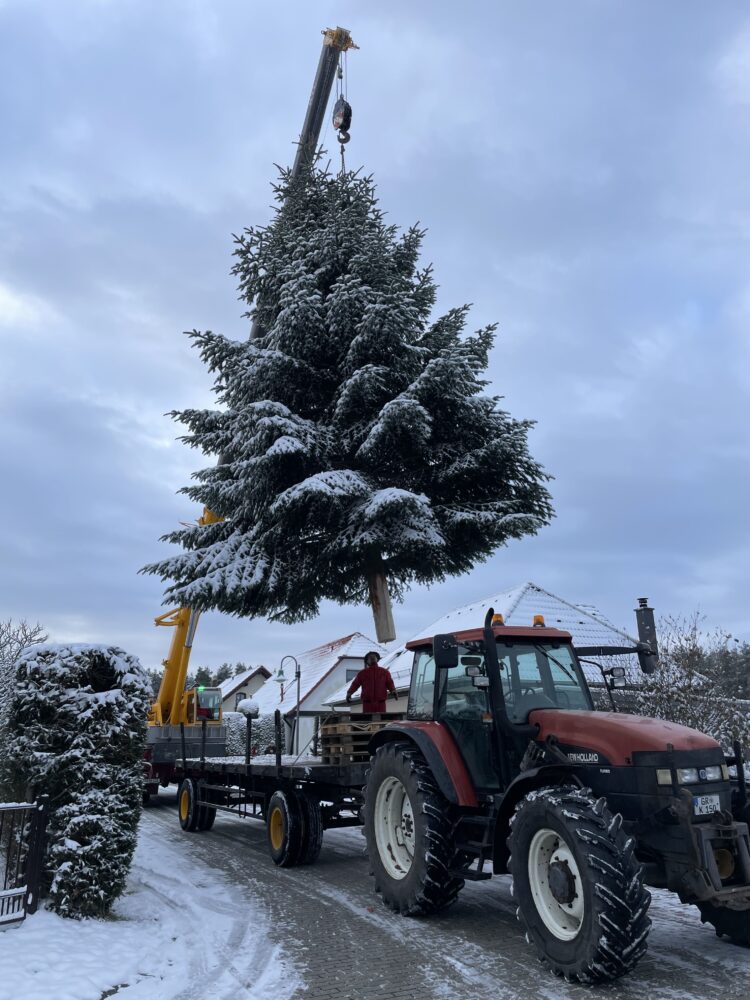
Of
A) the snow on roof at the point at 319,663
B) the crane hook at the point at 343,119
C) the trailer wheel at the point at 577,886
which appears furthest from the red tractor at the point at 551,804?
the snow on roof at the point at 319,663

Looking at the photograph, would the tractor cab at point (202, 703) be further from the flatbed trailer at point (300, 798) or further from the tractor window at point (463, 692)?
the tractor window at point (463, 692)

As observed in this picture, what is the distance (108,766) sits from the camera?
702cm

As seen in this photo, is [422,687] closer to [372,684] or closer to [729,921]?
[372,684]

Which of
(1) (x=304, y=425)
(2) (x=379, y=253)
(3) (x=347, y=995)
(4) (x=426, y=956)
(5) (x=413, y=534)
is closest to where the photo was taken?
(3) (x=347, y=995)

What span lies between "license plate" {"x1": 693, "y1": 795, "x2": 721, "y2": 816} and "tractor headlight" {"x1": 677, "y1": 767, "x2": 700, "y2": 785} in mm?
107

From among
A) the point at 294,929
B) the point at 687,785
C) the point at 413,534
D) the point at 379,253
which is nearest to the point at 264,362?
the point at 379,253

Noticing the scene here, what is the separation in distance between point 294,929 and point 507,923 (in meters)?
1.87

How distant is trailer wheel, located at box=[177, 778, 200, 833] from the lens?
1330 centimetres

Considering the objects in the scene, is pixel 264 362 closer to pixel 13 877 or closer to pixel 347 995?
pixel 13 877

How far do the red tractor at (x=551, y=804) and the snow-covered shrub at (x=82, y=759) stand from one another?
2353mm

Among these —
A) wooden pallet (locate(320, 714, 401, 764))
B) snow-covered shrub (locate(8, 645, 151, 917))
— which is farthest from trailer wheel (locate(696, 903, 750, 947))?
snow-covered shrub (locate(8, 645, 151, 917))

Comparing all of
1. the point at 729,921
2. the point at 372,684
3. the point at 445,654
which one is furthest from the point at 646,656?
the point at 372,684

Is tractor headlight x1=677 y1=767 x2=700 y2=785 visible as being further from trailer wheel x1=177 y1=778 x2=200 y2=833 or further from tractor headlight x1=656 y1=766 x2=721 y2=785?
trailer wheel x1=177 y1=778 x2=200 y2=833

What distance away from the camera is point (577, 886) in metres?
5.09
